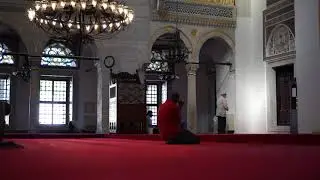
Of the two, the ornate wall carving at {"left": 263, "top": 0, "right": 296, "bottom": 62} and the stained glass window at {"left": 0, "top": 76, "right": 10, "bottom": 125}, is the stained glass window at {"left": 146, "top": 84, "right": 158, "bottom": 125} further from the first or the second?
the ornate wall carving at {"left": 263, "top": 0, "right": 296, "bottom": 62}

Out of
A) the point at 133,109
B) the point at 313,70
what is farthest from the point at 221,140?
the point at 133,109

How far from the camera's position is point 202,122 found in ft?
63.3

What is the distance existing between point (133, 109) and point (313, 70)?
197 inches

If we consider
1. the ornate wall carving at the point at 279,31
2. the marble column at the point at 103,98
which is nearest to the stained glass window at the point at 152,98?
the marble column at the point at 103,98

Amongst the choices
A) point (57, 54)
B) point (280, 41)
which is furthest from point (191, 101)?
point (57, 54)

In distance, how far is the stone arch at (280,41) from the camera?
14.0 metres

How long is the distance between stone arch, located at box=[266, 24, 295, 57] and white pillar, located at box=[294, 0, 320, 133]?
6.84 ft

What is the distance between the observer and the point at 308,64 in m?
11.5

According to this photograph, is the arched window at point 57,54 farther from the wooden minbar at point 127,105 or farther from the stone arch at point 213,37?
the stone arch at point 213,37

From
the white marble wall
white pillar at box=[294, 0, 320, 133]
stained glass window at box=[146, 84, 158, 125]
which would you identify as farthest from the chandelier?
stained glass window at box=[146, 84, 158, 125]

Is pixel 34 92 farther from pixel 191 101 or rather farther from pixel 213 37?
pixel 213 37

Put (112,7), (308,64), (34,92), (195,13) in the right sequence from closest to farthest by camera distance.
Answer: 1. (112,7)
2. (308,64)
3. (34,92)
4. (195,13)

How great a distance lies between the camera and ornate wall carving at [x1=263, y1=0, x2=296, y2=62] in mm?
13977

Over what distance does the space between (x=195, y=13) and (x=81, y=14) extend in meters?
5.53
